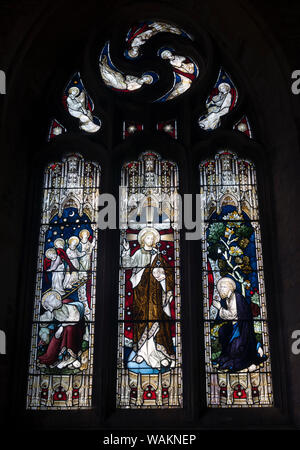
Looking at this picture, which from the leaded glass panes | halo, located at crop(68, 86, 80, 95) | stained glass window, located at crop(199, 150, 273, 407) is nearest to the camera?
stained glass window, located at crop(199, 150, 273, 407)

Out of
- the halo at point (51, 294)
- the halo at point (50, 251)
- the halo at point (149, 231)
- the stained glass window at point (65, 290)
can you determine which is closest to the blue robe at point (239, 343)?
the halo at point (149, 231)

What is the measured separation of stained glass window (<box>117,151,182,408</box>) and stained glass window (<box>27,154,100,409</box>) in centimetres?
34

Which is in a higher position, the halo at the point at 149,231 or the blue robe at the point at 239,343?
the halo at the point at 149,231

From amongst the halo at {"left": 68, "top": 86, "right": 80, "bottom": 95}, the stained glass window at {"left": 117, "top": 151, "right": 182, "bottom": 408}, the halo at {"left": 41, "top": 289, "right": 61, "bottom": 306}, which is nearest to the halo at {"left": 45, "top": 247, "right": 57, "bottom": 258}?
the halo at {"left": 41, "top": 289, "right": 61, "bottom": 306}

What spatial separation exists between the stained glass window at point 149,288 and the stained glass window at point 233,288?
13.2 inches

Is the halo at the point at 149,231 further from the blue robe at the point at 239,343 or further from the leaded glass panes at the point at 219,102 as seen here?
the leaded glass panes at the point at 219,102

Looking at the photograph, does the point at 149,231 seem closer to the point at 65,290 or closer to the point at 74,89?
the point at 65,290

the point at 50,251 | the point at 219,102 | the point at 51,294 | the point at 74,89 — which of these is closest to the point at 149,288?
the point at 51,294

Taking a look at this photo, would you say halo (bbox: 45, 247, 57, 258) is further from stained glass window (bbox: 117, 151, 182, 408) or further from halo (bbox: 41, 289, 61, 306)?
stained glass window (bbox: 117, 151, 182, 408)

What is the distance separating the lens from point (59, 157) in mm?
7168

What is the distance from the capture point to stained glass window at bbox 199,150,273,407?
5.97m

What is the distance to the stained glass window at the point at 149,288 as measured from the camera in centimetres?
598
